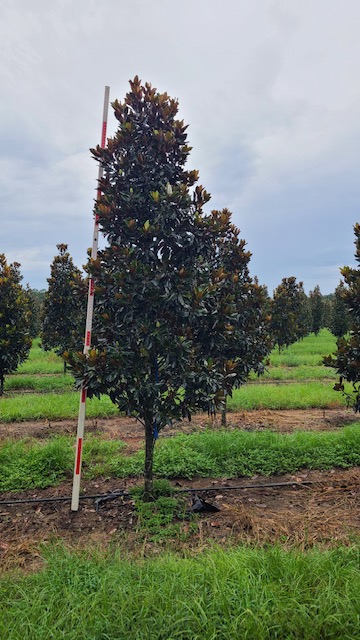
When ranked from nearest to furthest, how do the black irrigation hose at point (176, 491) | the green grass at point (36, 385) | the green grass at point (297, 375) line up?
the black irrigation hose at point (176, 491) < the green grass at point (36, 385) < the green grass at point (297, 375)

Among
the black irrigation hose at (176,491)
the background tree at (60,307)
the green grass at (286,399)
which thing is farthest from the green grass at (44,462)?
the background tree at (60,307)

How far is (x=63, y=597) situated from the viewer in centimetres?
279

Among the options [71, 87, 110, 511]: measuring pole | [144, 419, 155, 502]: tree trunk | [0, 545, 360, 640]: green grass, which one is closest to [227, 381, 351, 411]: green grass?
[144, 419, 155, 502]: tree trunk

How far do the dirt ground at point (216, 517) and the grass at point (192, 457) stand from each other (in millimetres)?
202

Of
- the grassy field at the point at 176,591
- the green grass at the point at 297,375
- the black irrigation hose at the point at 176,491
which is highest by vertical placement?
the green grass at the point at 297,375

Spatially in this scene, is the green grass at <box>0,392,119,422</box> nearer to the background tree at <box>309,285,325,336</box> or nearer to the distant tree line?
the distant tree line

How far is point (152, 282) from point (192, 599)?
2.89m

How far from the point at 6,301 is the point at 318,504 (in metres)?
8.76

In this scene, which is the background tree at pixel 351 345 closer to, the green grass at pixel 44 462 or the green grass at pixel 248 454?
the green grass at pixel 248 454

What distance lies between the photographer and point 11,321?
10562mm

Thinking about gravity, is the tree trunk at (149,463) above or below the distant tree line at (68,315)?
below

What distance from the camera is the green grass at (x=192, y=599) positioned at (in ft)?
7.69

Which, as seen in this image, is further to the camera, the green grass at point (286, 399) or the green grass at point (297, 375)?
the green grass at point (297, 375)

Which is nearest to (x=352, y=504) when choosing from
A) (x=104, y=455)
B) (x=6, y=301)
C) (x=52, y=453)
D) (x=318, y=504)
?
(x=318, y=504)
